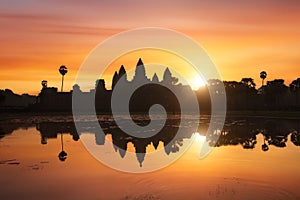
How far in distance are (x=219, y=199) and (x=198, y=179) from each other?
3.89 meters

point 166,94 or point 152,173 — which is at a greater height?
point 166,94

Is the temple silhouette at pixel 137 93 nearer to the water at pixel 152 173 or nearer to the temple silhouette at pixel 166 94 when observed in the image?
the temple silhouette at pixel 166 94

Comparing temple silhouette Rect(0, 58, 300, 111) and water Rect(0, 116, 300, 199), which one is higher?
temple silhouette Rect(0, 58, 300, 111)

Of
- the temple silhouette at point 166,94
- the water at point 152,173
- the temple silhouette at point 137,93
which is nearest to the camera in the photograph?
the water at point 152,173

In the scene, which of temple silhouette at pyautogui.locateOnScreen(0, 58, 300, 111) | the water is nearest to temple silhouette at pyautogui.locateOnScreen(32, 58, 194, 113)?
temple silhouette at pyautogui.locateOnScreen(0, 58, 300, 111)

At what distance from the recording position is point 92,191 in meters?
15.7

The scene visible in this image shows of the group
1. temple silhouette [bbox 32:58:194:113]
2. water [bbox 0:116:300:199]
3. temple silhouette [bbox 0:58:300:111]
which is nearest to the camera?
water [bbox 0:116:300:199]

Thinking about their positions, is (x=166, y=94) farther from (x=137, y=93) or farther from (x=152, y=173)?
(x=152, y=173)

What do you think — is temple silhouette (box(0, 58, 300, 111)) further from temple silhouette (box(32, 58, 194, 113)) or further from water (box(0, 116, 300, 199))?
water (box(0, 116, 300, 199))

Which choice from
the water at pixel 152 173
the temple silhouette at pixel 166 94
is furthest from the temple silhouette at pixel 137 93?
the water at pixel 152 173

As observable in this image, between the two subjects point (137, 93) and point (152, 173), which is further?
point (137, 93)

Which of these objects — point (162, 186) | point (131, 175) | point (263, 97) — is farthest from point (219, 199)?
point (263, 97)

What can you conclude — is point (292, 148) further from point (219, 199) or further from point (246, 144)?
point (219, 199)

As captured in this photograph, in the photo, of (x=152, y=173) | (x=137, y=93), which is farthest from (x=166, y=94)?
(x=152, y=173)
